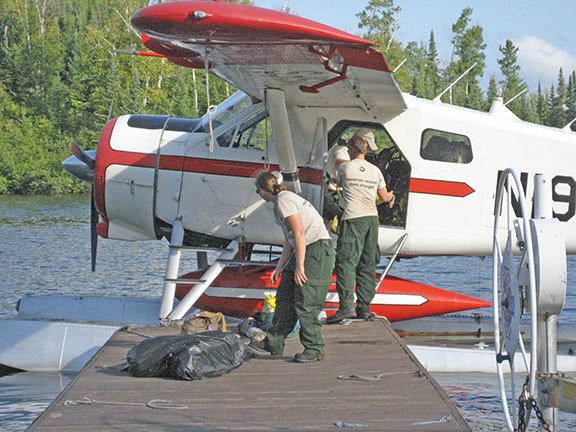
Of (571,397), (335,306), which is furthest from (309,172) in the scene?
(571,397)

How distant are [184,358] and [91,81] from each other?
186 feet

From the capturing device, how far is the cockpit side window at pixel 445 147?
10.9 m

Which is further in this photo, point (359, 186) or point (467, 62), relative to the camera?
point (467, 62)

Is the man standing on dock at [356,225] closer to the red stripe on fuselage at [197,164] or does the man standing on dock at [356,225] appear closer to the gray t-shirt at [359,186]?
the gray t-shirt at [359,186]

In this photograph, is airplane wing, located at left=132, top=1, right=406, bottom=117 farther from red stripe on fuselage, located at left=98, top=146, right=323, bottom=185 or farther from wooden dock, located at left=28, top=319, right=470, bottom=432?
wooden dock, located at left=28, top=319, right=470, bottom=432

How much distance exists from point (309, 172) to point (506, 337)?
5.05 meters

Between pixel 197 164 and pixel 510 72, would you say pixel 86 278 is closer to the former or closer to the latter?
pixel 197 164

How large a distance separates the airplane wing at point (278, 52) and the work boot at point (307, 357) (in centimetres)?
230

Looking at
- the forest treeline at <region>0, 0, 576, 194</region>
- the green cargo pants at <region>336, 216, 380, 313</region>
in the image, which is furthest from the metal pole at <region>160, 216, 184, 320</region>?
the forest treeline at <region>0, 0, 576, 194</region>

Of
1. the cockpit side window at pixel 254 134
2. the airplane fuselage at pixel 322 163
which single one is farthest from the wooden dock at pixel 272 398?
the cockpit side window at pixel 254 134

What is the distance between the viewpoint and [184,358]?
7375mm

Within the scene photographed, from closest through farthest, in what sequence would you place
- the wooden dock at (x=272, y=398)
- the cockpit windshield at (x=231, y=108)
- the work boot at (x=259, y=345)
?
the wooden dock at (x=272, y=398) < the work boot at (x=259, y=345) < the cockpit windshield at (x=231, y=108)

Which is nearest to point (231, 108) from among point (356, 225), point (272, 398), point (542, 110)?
point (356, 225)

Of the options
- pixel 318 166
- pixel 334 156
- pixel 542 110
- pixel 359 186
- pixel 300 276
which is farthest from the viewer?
pixel 542 110
